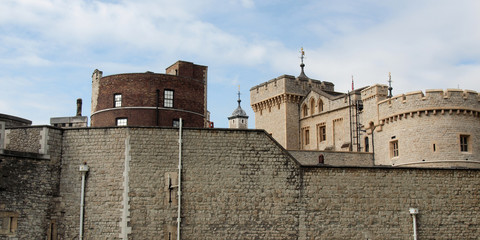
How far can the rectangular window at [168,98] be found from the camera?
34156 millimetres

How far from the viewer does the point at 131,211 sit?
2442 cm

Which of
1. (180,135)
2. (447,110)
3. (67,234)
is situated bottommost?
(67,234)

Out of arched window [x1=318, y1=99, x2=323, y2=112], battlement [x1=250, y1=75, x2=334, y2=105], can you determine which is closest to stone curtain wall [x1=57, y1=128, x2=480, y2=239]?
arched window [x1=318, y1=99, x2=323, y2=112]

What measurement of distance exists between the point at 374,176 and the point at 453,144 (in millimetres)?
12220

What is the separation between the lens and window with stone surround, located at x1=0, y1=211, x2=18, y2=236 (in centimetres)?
2308

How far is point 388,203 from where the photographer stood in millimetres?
26938

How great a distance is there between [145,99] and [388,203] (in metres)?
14.6

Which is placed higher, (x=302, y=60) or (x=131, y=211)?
(x=302, y=60)

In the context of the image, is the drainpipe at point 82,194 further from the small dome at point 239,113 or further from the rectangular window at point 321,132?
the small dome at point 239,113

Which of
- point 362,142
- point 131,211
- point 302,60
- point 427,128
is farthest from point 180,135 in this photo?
point 302,60

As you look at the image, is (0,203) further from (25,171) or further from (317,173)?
(317,173)

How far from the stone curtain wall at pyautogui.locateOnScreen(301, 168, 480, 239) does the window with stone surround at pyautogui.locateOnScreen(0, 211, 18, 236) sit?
1187cm

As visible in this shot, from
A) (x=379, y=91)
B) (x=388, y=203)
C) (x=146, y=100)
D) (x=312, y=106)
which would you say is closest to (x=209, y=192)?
(x=388, y=203)

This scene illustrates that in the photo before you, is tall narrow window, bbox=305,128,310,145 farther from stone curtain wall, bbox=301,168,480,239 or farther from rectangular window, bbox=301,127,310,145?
stone curtain wall, bbox=301,168,480,239
